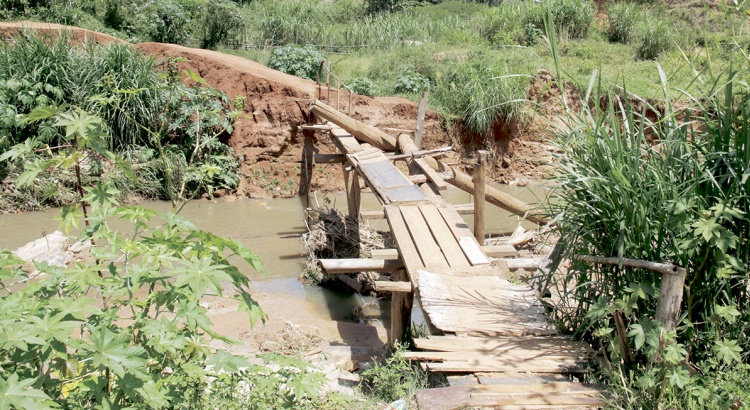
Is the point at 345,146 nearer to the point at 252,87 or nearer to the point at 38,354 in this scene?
the point at 252,87

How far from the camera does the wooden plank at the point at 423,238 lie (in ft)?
16.7

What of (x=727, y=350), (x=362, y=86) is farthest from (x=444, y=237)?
(x=362, y=86)

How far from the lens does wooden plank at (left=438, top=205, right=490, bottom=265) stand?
16.7ft

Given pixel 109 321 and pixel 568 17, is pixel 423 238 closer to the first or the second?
pixel 109 321

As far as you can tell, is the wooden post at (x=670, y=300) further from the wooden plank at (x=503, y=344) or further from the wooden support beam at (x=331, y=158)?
the wooden support beam at (x=331, y=158)

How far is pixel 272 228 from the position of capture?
1005 cm

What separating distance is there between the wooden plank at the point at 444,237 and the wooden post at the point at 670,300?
1.96 meters

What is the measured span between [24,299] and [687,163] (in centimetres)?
306

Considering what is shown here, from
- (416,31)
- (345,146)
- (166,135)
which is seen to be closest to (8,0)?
(166,135)

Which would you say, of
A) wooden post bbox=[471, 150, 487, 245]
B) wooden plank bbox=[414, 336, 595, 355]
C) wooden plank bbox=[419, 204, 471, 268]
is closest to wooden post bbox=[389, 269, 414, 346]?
wooden plank bbox=[419, 204, 471, 268]

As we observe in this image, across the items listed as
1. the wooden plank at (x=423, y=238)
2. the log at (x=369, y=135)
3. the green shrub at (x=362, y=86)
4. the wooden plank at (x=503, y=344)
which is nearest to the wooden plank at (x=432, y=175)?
the wooden plank at (x=423, y=238)

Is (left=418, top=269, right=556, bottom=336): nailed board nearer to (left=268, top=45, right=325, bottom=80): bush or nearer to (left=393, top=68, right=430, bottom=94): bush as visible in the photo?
(left=393, top=68, right=430, bottom=94): bush

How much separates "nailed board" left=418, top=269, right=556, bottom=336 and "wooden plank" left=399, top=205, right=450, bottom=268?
269 mm

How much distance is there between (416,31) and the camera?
1823 centimetres
